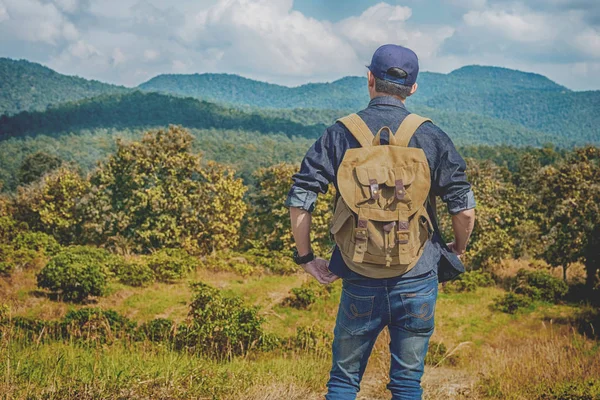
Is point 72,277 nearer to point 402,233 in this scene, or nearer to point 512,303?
point 402,233

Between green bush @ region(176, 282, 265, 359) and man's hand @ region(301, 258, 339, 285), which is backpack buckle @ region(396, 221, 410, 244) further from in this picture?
green bush @ region(176, 282, 265, 359)

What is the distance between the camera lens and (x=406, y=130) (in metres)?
2.68

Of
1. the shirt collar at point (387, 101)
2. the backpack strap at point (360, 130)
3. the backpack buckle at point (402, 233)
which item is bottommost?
the backpack buckle at point (402, 233)

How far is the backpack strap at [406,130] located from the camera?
105 inches

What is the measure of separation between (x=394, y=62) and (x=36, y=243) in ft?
67.2

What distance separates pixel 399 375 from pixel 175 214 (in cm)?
2554

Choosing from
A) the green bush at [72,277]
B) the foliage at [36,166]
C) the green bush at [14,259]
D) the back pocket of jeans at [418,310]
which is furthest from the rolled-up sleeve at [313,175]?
the foliage at [36,166]

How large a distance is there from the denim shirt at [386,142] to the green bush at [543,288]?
18.1m

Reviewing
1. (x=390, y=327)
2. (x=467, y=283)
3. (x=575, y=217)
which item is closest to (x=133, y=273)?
(x=467, y=283)

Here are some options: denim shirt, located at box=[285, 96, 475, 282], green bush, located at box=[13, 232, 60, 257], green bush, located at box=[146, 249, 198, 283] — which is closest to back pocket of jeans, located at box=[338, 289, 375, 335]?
denim shirt, located at box=[285, 96, 475, 282]

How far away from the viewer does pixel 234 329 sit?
8852 millimetres

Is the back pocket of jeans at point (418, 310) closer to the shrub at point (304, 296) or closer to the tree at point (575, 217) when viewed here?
the shrub at point (304, 296)

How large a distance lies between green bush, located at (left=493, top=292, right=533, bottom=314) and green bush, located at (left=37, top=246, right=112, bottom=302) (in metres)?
12.9

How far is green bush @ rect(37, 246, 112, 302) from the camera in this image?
14453mm
